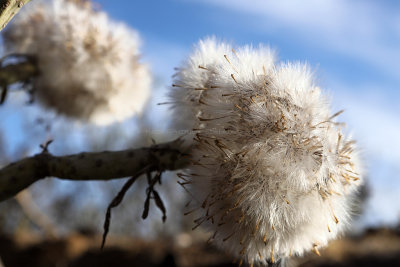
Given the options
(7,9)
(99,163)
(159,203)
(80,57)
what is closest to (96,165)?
(99,163)

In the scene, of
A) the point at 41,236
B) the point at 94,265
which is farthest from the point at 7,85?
the point at 41,236

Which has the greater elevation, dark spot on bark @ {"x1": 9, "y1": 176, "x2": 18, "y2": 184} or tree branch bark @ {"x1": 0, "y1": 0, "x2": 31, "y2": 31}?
tree branch bark @ {"x1": 0, "y1": 0, "x2": 31, "y2": 31}

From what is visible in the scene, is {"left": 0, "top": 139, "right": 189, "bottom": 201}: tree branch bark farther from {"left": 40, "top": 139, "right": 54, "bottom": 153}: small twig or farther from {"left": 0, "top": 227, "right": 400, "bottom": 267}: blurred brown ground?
{"left": 0, "top": 227, "right": 400, "bottom": 267}: blurred brown ground

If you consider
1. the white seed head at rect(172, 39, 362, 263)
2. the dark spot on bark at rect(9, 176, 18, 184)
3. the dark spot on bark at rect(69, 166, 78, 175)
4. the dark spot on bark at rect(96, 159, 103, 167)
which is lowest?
the dark spot on bark at rect(9, 176, 18, 184)

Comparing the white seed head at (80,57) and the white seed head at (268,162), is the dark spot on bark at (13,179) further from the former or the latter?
the white seed head at (80,57)

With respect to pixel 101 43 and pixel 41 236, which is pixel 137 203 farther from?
pixel 101 43

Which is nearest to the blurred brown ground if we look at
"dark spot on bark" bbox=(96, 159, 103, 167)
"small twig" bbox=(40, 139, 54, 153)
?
"small twig" bbox=(40, 139, 54, 153)

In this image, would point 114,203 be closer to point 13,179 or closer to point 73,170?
point 73,170
